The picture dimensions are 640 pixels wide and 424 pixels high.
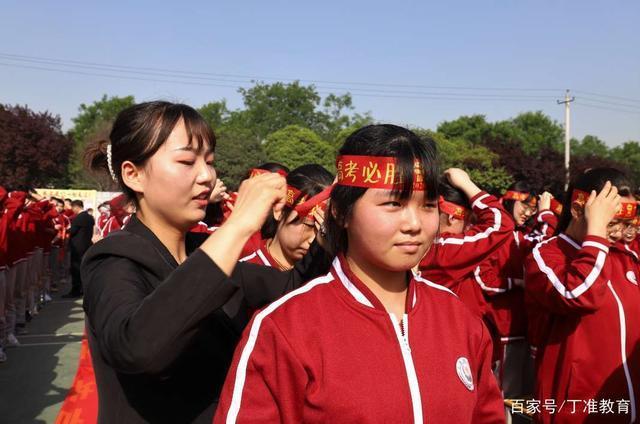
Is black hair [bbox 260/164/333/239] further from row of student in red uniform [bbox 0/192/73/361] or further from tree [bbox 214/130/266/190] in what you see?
tree [bbox 214/130/266/190]

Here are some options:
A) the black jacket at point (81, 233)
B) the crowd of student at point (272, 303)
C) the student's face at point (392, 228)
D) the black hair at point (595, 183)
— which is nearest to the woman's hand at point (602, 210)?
the black hair at point (595, 183)

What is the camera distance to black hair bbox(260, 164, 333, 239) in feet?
11.2

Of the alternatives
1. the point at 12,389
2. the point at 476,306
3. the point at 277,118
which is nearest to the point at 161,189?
the point at 476,306

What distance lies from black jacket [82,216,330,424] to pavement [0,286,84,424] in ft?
14.4

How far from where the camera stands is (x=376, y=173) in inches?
70.7

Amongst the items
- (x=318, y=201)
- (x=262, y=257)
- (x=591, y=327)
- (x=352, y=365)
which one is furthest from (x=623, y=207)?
(x=352, y=365)

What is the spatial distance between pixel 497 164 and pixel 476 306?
34670mm

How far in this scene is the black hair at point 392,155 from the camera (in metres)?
1.80

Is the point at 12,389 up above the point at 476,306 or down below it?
below

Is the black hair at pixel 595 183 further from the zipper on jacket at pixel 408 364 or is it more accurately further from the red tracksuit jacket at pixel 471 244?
the zipper on jacket at pixel 408 364

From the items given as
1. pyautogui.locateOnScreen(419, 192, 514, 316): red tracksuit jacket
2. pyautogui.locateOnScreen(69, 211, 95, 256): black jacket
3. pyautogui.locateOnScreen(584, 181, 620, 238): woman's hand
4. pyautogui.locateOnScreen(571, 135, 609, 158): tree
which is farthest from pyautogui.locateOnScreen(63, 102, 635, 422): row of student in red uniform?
pyautogui.locateOnScreen(571, 135, 609, 158): tree

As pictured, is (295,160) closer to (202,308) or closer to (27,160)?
(27,160)

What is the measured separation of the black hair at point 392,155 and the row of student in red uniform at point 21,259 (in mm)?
6750

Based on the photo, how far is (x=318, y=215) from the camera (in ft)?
7.98
